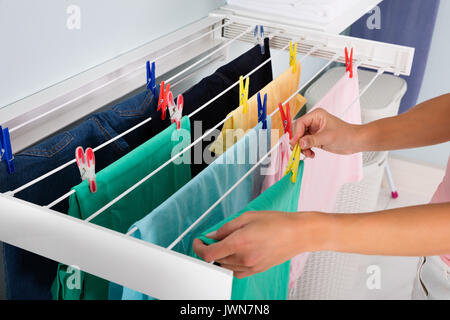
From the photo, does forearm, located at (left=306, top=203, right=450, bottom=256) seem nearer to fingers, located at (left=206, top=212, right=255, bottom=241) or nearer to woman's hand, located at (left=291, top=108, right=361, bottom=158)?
fingers, located at (left=206, top=212, right=255, bottom=241)

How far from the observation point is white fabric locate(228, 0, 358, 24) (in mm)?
1514

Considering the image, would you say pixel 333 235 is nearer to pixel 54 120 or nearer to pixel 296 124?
pixel 296 124

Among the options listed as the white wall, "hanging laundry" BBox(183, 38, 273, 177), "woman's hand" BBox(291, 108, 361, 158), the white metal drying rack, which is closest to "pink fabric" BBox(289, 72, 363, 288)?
"woman's hand" BBox(291, 108, 361, 158)

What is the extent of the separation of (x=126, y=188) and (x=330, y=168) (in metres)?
0.58

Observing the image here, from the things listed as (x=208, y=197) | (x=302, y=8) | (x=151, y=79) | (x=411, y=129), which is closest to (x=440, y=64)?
(x=302, y=8)

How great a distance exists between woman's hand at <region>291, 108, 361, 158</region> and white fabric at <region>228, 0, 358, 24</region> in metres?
0.52

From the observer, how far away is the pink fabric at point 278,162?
105 cm

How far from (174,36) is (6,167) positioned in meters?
0.68

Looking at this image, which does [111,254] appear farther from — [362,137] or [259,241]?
[362,137]

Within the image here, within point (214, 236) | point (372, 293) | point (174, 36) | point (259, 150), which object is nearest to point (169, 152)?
point (259, 150)

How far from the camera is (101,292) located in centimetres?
93

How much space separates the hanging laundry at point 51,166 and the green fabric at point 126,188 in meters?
0.05

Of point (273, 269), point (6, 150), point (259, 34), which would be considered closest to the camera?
point (6, 150)

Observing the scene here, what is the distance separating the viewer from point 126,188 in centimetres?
89
